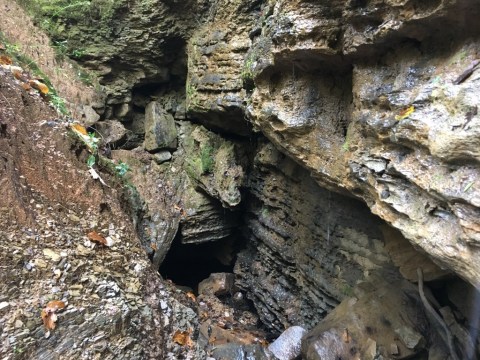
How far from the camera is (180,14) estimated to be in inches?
331

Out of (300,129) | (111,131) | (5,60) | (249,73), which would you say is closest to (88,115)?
(111,131)

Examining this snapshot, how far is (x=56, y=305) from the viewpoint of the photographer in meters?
3.30

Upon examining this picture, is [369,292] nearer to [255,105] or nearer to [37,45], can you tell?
[255,105]

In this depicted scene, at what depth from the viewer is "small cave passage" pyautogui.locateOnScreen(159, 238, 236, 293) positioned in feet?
31.4

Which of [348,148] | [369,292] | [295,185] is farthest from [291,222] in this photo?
[348,148]

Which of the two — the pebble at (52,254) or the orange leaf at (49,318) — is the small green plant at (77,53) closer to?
the pebble at (52,254)

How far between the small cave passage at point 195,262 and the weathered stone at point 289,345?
341 centimetres

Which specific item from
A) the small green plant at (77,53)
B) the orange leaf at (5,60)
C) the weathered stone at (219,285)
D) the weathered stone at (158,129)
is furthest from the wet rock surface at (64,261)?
the small green plant at (77,53)

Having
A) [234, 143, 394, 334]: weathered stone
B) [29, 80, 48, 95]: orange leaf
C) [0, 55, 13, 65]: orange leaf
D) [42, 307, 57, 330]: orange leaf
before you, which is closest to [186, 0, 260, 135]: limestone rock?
[234, 143, 394, 334]: weathered stone

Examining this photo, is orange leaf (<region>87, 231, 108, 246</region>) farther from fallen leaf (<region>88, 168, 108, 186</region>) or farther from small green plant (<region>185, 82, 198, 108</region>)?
small green plant (<region>185, 82, 198, 108</region>)

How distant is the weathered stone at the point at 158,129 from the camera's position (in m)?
9.31

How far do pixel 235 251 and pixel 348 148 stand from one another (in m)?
5.91

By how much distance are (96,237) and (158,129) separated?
5583mm

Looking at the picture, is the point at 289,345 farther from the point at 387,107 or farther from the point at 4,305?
the point at 4,305
